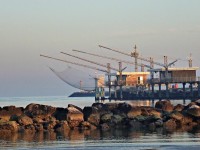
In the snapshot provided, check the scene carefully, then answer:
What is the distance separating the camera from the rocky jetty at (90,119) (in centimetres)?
7400

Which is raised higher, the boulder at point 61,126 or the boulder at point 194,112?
the boulder at point 194,112

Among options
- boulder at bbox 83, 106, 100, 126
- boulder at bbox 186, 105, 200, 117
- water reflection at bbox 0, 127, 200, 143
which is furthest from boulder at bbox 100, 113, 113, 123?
boulder at bbox 186, 105, 200, 117

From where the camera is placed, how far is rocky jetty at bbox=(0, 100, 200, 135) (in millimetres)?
74000

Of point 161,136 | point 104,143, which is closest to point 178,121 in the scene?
point 161,136

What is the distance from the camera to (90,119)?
77.1 meters

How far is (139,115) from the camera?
3191 inches

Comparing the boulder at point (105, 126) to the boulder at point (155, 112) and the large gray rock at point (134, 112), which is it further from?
the boulder at point (155, 112)

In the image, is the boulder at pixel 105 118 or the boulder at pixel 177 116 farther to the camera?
the boulder at pixel 105 118

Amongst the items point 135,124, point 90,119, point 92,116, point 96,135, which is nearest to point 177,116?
point 135,124

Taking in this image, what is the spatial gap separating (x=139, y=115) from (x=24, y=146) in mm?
28260

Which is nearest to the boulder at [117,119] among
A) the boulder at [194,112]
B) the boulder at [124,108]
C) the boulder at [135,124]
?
the boulder at [135,124]

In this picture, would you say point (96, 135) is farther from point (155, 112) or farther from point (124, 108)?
point (155, 112)

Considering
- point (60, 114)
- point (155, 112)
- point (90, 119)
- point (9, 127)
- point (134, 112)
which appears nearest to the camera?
point (9, 127)

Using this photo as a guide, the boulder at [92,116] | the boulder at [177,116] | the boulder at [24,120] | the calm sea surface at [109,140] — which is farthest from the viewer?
the boulder at [177,116]
